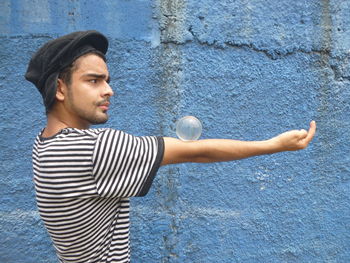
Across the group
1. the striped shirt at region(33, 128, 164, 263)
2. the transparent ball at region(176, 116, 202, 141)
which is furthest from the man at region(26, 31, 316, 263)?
the transparent ball at region(176, 116, 202, 141)

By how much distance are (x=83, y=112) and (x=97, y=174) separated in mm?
316

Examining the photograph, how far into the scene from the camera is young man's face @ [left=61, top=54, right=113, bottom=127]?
63.4 inches

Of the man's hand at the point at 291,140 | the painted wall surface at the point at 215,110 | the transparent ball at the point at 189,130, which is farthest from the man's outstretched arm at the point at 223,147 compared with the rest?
the painted wall surface at the point at 215,110

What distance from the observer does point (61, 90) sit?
5.35ft

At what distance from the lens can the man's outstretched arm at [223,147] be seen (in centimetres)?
156

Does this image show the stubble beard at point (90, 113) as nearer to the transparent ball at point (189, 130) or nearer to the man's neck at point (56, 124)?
the man's neck at point (56, 124)

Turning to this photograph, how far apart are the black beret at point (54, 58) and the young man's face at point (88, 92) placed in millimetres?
45

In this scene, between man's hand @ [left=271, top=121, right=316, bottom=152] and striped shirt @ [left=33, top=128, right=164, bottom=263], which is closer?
striped shirt @ [left=33, top=128, right=164, bottom=263]

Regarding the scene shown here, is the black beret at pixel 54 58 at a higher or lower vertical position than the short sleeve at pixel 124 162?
higher

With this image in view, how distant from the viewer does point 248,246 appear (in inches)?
109

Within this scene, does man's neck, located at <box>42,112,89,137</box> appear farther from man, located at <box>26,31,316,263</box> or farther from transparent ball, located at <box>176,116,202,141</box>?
transparent ball, located at <box>176,116,202,141</box>

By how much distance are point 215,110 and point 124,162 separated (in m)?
1.29

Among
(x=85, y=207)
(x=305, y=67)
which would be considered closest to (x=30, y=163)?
(x=85, y=207)

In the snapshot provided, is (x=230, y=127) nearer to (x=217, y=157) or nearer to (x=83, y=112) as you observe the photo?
(x=217, y=157)
